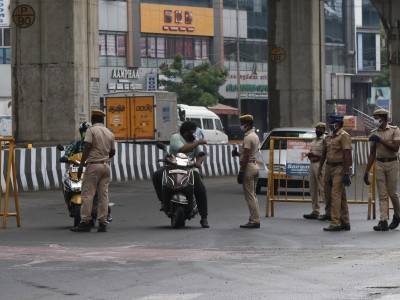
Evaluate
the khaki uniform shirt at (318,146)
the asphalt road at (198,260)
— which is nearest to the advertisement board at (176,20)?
the asphalt road at (198,260)

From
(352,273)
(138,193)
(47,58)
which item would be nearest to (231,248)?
(352,273)

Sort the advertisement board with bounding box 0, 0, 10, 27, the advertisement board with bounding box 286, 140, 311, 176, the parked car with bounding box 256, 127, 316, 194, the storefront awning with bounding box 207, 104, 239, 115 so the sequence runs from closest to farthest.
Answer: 1. the advertisement board with bounding box 286, 140, 311, 176
2. the parked car with bounding box 256, 127, 316, 194
3. the advertisement board with bounding box 0, 0, 10, 27
4. the storefront awning with bounding box 207, 104, 239, 115

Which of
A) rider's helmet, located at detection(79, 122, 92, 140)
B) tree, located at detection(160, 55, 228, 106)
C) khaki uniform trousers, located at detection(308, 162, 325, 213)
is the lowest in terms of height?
khaki uniform trousers, located at detection(308, 162, 325, 213)

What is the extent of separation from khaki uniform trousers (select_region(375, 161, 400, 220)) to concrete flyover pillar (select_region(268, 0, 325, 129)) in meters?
25.8

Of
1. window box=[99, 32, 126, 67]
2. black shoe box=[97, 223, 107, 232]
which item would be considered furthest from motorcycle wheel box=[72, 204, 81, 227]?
window box=[99, 32, 126, 67]

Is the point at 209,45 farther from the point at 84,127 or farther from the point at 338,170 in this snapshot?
the point at 338,170

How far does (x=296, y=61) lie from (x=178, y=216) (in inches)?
1026

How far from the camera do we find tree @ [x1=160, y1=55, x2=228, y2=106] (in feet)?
256

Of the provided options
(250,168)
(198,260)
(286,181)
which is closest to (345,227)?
(250,168)

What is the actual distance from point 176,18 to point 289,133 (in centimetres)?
5381

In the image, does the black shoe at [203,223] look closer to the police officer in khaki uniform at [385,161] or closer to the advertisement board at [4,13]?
the police officer in khaki uniform at [385,161]

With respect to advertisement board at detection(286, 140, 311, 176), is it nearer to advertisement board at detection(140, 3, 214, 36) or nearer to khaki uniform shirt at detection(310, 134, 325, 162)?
khaki uniform shirt at detection(310, 134, 325, 162)

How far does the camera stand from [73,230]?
1786 centimetres

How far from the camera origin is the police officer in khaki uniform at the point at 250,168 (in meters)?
18.2
